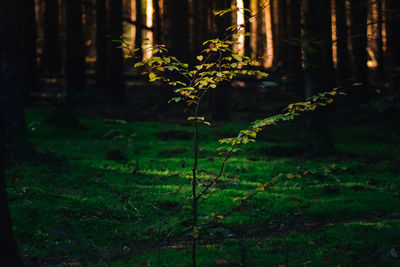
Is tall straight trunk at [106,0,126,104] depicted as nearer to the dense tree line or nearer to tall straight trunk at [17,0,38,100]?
the dense tree line

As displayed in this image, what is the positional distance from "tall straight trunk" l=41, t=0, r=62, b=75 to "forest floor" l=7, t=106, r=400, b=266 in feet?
52.8

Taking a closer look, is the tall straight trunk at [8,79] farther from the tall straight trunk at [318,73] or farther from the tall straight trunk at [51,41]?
the tall straight trunk at [51,41]

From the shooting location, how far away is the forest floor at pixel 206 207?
5.47m

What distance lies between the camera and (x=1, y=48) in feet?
30.5

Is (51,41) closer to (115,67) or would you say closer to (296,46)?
(115,67)

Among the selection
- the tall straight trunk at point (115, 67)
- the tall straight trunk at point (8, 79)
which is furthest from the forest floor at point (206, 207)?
the tall straight trunk at point (115, 67)

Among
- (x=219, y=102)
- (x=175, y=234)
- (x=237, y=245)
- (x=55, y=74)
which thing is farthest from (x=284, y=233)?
(x=55, y=74)

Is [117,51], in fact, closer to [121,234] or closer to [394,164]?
[394,164]

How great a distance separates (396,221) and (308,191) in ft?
7.22

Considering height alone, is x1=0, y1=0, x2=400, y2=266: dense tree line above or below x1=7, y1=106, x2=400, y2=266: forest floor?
above

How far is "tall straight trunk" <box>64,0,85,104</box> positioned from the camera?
19047 mm

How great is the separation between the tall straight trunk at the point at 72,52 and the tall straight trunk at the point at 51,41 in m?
6.21

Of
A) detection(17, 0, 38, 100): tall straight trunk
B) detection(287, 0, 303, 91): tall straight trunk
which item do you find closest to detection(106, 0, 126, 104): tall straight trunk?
detection(17, 0, 38, 100): tall straight trunk

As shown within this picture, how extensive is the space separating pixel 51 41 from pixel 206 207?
962 inches
